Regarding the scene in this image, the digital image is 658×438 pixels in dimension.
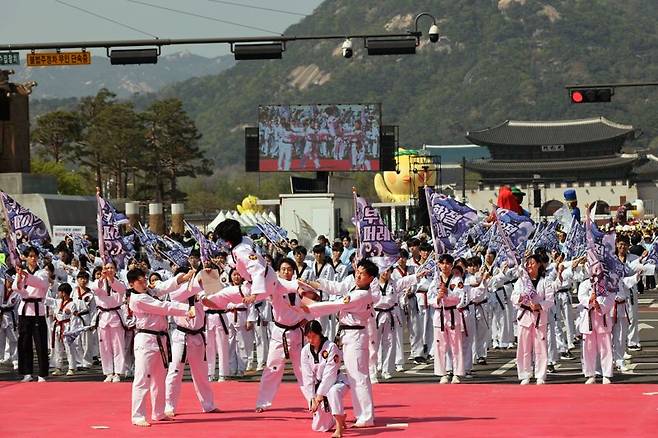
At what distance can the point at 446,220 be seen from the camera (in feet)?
60.9

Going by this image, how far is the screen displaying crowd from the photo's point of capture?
5953 cm

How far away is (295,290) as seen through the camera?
1364cm

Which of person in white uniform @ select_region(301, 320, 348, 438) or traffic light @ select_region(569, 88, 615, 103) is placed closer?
person in white uniform @ select_region(301, 320, 348, 438)

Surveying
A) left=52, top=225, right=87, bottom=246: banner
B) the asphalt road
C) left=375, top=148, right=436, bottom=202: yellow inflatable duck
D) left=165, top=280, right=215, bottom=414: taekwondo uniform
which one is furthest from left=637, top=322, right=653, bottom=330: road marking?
left=375, top=148, right=436, bottom=202: yellow inflatable duck

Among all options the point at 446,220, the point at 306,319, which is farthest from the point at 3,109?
the point at 306,319

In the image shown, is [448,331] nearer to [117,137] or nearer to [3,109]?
[3,109]

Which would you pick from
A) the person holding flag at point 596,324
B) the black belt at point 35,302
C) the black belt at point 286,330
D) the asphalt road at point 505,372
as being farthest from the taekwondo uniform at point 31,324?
the person holding flag at point 596,324

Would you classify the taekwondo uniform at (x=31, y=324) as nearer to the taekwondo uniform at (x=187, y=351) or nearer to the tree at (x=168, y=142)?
the taekwondo uniform at (x=187, y=351)

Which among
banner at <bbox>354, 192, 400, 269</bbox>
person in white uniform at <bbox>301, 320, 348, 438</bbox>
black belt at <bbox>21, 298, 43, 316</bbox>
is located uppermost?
banner at <bbox>354, 192, 400, 269</bbox>

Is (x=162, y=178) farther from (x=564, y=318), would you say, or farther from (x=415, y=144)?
(x=415, y=144)

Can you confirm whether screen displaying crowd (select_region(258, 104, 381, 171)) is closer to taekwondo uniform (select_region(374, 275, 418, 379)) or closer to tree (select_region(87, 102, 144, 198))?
tree (select_region(87, 102, 144, 198))

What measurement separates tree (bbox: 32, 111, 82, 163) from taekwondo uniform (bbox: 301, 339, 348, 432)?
6484cm

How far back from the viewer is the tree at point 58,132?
252ft

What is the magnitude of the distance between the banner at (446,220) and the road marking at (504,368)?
5.95ft
